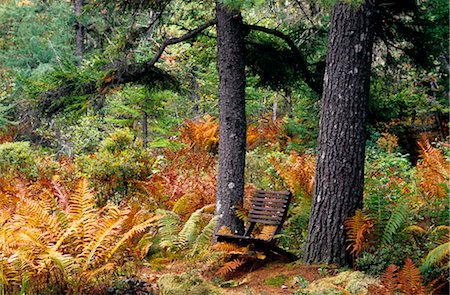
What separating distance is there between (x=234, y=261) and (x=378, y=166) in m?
4.64

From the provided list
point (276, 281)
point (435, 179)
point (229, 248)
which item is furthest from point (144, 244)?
point (435, 179)

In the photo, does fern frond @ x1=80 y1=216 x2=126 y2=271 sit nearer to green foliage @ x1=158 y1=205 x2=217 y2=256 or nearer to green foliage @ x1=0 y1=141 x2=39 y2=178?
green foliage @ x1=158 y1=205 x2=217 y2=256

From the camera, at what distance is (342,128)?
5375 millimetres

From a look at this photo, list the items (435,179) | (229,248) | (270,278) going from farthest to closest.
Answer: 1. (435,179)
2. (229,248)
3. (270,278)

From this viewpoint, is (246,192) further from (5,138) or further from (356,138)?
(5,138)

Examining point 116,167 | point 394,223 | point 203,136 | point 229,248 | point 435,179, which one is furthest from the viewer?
point 203,136

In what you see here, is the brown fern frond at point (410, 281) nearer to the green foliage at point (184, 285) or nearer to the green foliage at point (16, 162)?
the green foliage at point (184, 285)

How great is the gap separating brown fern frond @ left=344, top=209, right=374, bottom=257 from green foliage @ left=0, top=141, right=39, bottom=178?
7.78 meters

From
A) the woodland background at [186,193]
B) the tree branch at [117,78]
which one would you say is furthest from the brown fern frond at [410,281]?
the tree branch at [117,78]

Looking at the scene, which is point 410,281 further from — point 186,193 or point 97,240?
point 186,193

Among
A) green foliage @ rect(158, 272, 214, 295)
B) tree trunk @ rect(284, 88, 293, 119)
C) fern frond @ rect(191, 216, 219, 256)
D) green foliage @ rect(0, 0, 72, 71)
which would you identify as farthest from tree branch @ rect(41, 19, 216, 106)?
green foliage @ rect(0, 0, 72, 71)

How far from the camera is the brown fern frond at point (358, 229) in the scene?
5.21m

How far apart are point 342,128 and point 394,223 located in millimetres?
1241

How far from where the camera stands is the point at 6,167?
11023 mm
